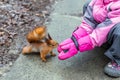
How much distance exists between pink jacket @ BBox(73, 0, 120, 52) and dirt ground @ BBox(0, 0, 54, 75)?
24.3 inches

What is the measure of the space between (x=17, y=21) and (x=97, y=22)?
1.07 m

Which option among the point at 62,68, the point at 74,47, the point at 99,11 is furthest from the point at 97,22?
the point at 62,68

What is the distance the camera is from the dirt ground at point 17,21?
2764mm

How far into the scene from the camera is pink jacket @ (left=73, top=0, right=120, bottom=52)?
2422mm

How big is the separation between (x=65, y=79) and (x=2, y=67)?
1.79 feet

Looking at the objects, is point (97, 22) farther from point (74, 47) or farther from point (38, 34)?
point (38, 34)

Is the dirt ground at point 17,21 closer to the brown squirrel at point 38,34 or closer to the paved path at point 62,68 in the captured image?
the paved path at point 62,68

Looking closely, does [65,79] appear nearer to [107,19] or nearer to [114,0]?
[107,19]

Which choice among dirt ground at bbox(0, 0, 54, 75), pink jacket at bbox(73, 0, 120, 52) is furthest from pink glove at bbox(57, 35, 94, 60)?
dirt ground at bbox(0, 0, 54, 75)

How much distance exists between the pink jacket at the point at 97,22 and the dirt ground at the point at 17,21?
616 millimetres

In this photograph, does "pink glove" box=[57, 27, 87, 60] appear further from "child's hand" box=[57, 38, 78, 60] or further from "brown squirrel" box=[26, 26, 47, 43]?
"brown squirrel" box=[26, 26, 47, 43]

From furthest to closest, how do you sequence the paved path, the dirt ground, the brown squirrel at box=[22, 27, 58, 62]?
the dirt ground < the brown squirrel at box=[22, 27, 58, 62] < the paved path

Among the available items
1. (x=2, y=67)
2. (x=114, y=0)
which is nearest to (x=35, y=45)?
(x=2, y=67)

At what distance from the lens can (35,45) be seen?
2596 mm
